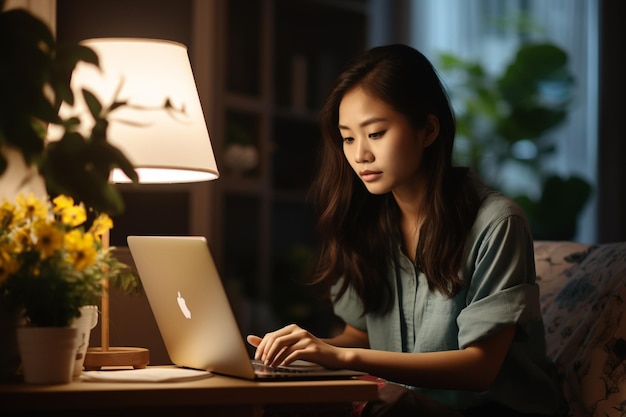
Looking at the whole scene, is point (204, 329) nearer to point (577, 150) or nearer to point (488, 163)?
point (488, 163)

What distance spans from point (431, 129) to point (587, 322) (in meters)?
0.50

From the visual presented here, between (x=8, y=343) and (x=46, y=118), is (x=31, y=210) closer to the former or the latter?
(x=8, y=343)

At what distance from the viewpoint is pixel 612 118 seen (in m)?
5.11

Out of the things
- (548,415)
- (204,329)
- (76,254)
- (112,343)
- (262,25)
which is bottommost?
(548,415)

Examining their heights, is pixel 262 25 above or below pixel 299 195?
above

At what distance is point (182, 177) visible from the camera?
1.80 meters

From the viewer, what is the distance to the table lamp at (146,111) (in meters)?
1.50

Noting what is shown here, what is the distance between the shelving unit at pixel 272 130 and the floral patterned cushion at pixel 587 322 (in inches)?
58.4

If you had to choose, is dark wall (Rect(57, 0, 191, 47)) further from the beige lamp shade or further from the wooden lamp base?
the wooden lamp base

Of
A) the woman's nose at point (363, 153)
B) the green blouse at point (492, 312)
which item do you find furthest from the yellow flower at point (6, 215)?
the green blouse at point (492, 312)

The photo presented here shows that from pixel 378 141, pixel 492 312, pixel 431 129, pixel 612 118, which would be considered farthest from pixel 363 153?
pixel 612 118

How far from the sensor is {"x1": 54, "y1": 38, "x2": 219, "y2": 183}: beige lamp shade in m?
1.50

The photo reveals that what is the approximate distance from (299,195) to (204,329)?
8.57ft

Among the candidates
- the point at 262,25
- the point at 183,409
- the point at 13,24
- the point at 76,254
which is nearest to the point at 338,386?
the point at 183,409
